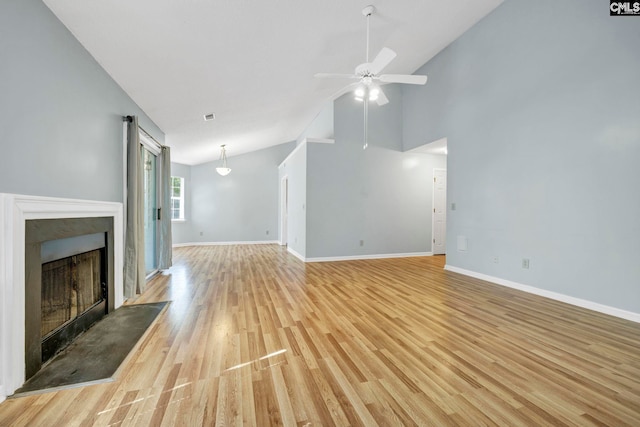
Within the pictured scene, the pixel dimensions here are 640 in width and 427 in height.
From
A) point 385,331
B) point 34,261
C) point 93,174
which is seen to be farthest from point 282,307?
point 93,174

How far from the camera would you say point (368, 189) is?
6.52m

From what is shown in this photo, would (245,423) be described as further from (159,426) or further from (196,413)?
(159,426)

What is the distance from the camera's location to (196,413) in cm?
146

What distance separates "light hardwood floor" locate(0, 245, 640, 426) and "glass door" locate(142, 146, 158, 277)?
5.34 feet

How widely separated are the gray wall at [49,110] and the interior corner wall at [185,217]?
19.6 feet

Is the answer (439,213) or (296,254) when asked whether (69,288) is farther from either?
(439,213)

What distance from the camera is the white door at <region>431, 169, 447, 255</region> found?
7074 millimetres

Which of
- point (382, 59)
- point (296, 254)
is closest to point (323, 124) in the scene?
point (296, 254)

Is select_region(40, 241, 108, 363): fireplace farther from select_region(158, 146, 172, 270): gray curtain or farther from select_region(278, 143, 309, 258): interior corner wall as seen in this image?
select_region(278, 143, 309, 258): interior corner wall

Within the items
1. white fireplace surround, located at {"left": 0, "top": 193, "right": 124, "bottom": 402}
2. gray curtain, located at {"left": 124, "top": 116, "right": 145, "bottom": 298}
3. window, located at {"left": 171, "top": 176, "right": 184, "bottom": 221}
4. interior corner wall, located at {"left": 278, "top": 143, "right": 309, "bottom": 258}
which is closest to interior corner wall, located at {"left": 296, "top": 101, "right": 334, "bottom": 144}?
interior corner wall, located at {"left": 278, "top": 143, "right": 309, "bottom": 258}

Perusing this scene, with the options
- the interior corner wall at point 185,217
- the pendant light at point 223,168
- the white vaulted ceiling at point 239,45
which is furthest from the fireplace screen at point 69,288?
the interior corner wall at point 185,217

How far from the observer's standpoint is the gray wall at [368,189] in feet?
20.3

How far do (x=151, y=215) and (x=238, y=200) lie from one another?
14.1ft

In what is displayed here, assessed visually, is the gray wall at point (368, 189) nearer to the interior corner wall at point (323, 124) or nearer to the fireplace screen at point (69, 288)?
the interior corner wall at point (323, 124)
